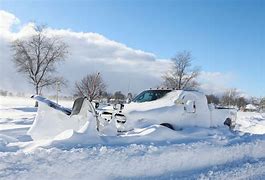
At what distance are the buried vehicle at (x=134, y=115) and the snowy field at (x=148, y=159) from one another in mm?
704

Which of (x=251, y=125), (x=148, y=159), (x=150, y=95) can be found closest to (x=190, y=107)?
(x=150, y=95)

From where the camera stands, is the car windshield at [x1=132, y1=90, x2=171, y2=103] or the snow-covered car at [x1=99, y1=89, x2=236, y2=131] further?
the car windshield at [x1=132, y1=90, x2=171, y2=103]

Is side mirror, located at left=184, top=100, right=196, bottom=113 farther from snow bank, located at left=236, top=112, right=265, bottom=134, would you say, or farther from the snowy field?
snow bank, located at left=236, top=112, right=265, bottom=134

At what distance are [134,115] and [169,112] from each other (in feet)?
3.75

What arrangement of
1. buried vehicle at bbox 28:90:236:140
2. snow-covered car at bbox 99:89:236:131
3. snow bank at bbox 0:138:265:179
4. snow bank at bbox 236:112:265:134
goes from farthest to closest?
snow bank at bbox 236:112:265:134
snow-covered car at bbox 99:89:236:131
buried vehicle at bbox 28:90:236:140
snow bank at bbox 0:138:265:179

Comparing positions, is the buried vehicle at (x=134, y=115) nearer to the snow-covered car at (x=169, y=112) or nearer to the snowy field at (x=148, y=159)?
the snow-covered car at (x=169, y=112)

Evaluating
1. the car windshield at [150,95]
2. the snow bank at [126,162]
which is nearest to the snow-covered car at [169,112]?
the car windshield at [150,95]

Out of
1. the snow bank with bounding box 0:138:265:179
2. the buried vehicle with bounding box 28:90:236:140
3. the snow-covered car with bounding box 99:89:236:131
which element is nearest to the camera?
the snow bank with bounding box 0:138:265:179

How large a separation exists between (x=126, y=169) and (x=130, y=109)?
333cm

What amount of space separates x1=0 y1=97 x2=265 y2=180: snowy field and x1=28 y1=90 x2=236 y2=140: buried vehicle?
27.7 inches

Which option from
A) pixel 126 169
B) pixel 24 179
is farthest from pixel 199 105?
pixel 24 179

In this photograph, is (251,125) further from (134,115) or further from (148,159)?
(148,159)

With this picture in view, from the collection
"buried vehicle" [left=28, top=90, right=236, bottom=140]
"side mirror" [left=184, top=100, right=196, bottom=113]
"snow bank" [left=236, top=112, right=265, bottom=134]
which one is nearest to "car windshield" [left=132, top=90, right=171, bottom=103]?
"buried vehicle" [left=28, top=90, right=236, bottom=140]

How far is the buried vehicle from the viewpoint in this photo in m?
7.98
